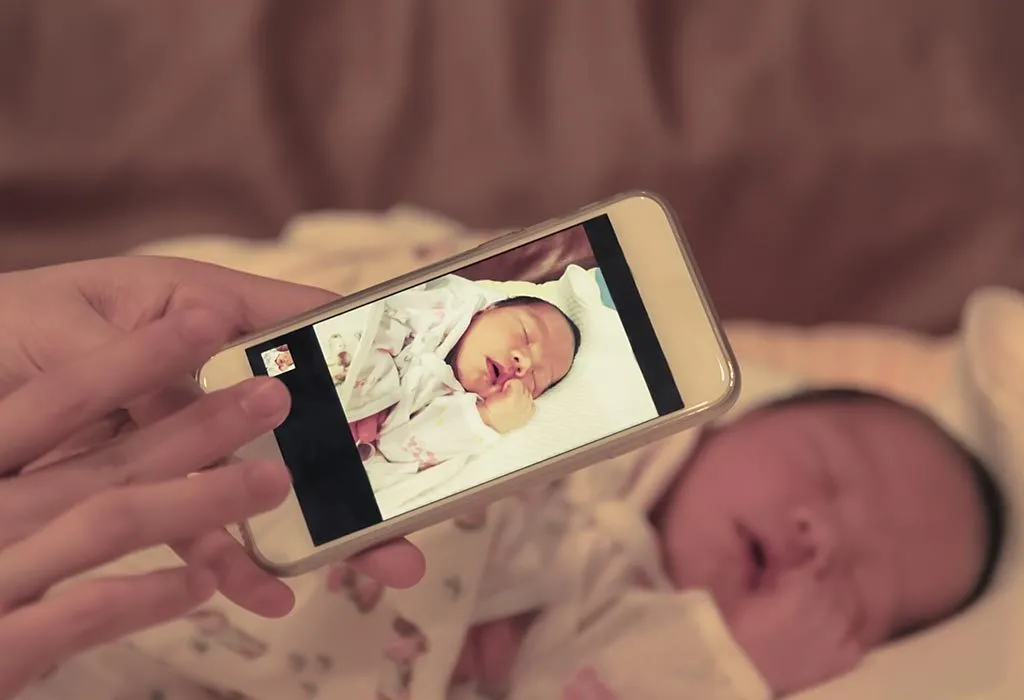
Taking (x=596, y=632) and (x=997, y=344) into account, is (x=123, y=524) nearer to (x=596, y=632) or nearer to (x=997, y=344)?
(x=596, y=632)

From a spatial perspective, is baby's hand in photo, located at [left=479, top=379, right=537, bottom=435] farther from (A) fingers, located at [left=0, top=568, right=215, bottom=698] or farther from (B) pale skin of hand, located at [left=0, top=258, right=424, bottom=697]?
(A) fingers, located at [left=0, top=568, right=215, bottom=698]

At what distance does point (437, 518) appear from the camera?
1.51 feet

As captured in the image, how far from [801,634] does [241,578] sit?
1.30ft

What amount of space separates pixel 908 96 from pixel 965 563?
0.34 meters

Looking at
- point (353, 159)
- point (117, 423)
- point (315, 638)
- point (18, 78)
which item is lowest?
point (315, 638)

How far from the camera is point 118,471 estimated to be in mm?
363

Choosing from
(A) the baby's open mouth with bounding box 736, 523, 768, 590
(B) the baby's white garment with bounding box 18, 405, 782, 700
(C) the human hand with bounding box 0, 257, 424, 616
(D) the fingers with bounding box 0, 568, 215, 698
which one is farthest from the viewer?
(A) the baby's open mouth with bounding box 736, 523, 768, 590

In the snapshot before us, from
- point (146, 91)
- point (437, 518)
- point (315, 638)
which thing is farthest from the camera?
point (146, 91)

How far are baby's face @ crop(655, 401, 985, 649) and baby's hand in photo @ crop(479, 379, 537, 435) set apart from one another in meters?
0.25

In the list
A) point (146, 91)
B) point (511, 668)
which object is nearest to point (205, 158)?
point (146, 91)

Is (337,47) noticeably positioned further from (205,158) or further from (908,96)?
(908,96)

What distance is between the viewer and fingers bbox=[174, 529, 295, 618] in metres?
0.40

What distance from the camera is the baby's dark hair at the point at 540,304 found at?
47 centimetres

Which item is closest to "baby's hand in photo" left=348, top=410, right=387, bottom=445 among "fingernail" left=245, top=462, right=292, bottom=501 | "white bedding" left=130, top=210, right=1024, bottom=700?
"fingernail" left=245, top=462, right=292, bottom=501
